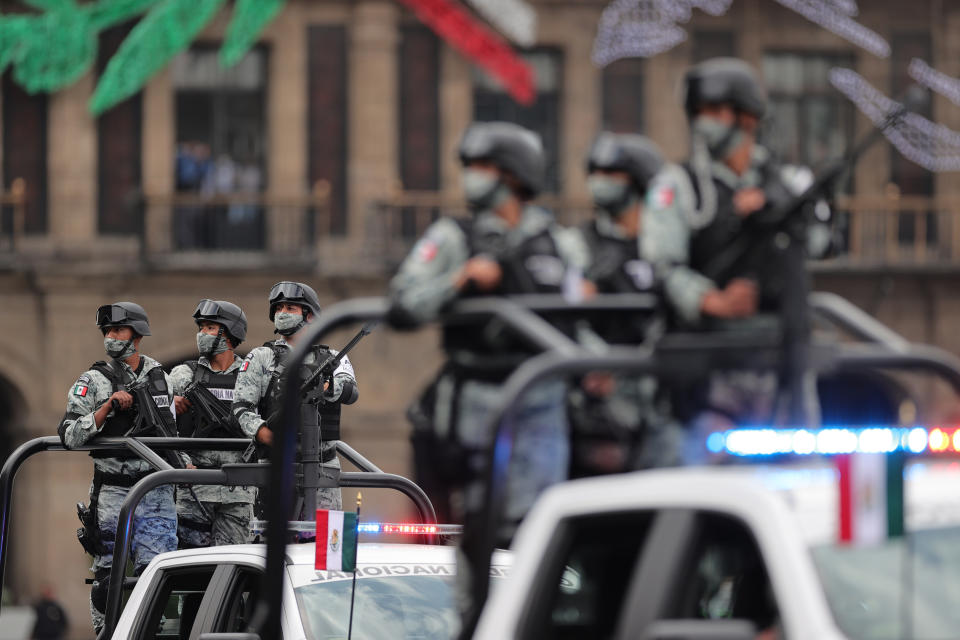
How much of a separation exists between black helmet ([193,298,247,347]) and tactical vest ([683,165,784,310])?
22.8ft

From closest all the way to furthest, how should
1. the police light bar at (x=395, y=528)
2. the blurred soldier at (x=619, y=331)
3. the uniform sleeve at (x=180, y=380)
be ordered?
the blurred soldier at (x=619, y=331), the police light bar at (x=395, y=528), the uniform sleeve at (x=180, y=380)

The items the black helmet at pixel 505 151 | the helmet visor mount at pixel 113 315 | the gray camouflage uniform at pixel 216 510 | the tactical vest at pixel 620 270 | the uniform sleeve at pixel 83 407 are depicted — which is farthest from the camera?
the helmet visor mount at pixel 113 315

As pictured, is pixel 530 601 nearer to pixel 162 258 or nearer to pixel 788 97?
pixel 162 258

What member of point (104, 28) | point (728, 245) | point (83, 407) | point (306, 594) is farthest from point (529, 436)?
point (104, 28)

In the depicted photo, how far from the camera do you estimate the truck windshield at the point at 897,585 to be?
11.9 feet

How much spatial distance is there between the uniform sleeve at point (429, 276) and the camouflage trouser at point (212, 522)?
5.97 metres

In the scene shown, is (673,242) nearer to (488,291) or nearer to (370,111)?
(488,291)

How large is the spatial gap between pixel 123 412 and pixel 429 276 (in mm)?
6058

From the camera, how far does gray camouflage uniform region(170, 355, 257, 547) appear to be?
10992mm

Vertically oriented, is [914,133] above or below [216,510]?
above

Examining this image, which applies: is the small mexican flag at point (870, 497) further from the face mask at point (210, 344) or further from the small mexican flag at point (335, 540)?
the face mask at point (210, 344)

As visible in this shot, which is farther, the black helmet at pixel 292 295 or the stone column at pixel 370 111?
the stone column at pixel 370 111

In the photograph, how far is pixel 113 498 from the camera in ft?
35.4

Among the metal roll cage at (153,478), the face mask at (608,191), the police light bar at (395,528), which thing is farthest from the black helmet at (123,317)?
the face mask at (608,191)
